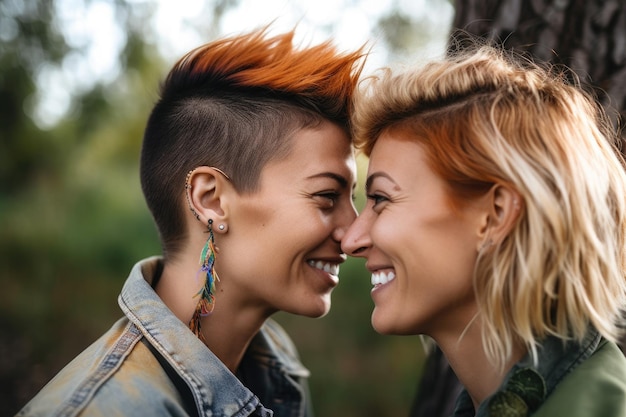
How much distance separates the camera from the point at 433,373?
3068 mm

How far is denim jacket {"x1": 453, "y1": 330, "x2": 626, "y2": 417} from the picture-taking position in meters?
1.80

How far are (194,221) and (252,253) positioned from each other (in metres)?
0.27

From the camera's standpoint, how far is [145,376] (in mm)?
2125

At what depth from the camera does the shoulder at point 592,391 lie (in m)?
1.78

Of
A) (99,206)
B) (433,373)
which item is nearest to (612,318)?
(433,373)

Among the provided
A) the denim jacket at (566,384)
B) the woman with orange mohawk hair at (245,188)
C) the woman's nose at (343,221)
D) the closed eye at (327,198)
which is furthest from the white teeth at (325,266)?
the denim jacket at (566,384)

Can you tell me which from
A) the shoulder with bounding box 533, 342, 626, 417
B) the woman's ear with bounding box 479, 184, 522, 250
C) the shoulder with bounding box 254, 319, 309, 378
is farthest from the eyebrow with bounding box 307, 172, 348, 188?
the shoulder with bounding box 533, 342, 626, 417

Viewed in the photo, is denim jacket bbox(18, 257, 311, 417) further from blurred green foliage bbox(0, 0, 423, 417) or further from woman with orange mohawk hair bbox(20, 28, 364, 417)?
blurred green foliage bbox(0, 0, 423, 417)

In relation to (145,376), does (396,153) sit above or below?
above

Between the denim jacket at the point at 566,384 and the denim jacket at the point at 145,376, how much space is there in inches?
35.7

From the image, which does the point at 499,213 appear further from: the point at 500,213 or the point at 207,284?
the point at 207,284

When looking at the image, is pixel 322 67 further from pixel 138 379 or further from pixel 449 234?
pixel 138 379

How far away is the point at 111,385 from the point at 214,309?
0.60 metres

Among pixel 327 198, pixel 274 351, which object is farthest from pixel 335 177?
pixel 274 351
